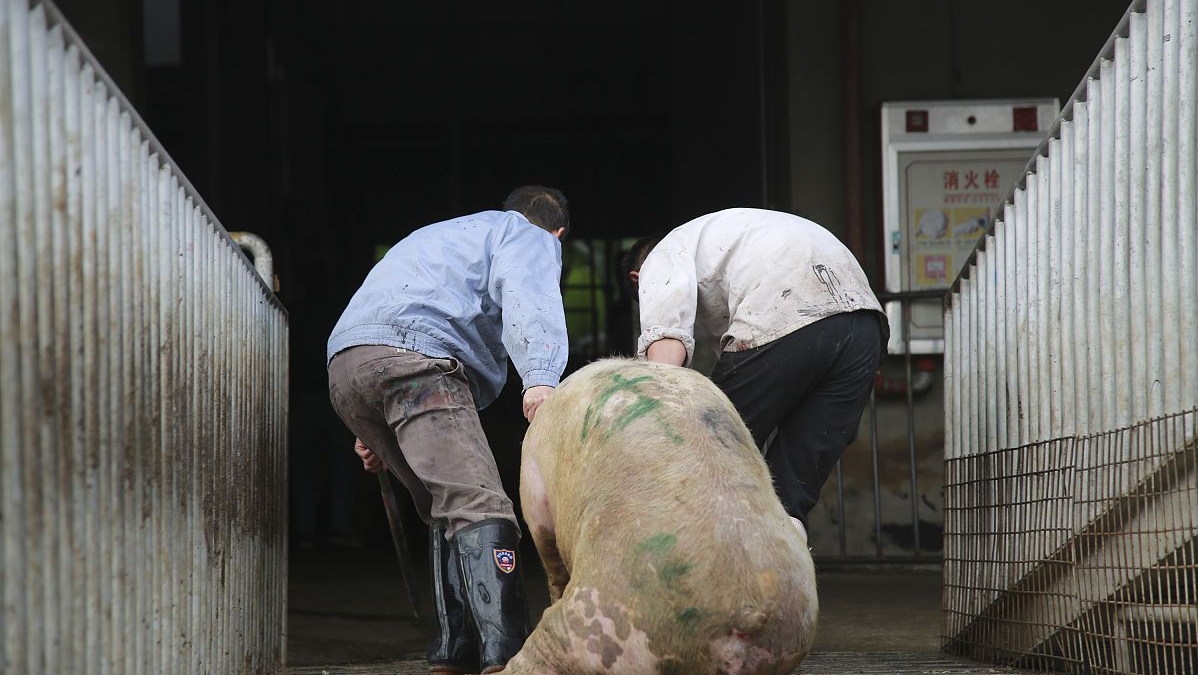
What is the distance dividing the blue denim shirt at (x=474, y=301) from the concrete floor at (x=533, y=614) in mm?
1087

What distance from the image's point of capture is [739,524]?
2689 mm

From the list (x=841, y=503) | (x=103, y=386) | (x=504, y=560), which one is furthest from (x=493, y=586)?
(x=841, y=503)

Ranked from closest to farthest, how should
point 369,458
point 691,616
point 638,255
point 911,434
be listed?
point 691,616, point 369,458, point 638,255, point 911,434

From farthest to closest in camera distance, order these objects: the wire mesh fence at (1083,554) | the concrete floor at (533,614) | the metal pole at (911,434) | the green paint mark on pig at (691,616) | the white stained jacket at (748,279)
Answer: the metal pole at (911,434)
the concrete floor at (533,614)
the white stained jacket at (748,279)
the wire mesh fence at (1083,554)
the green paint mark on pig at (691,616)

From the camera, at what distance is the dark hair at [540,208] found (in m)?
4.32

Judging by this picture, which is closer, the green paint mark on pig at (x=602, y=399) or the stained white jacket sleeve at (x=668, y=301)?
the green paint mark on pig at (x=602, y=399)

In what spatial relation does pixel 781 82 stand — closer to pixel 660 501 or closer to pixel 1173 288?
pixel 1173 288

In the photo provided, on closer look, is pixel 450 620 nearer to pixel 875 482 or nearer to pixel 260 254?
pixel 260 254

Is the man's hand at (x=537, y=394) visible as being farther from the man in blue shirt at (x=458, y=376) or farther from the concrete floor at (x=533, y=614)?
the concrete floor at (x=533, y=614)

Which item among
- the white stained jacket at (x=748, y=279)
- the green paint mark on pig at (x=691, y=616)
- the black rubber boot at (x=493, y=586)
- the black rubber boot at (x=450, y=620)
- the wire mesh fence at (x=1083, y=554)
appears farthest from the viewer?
the white stained jacket at (x=748, y=279)

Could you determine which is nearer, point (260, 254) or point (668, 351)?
point (668, 351)

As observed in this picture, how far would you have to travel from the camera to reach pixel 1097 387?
344 centimetres

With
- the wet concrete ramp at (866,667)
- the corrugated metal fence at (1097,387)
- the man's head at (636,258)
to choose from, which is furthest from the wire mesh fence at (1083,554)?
the man's head at (636,258)

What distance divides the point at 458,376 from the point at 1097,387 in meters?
1.84
